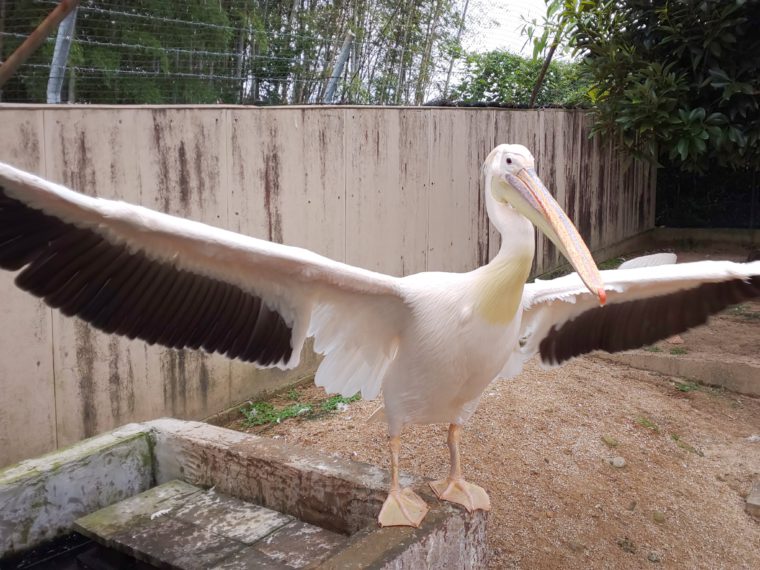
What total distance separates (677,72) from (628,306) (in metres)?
3.86

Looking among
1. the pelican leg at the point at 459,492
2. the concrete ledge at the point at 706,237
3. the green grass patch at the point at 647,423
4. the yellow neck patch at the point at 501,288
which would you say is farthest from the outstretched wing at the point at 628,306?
the concrete ledge at the point at 706,237

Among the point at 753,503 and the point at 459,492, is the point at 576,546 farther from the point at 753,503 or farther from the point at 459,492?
the point at 753,503

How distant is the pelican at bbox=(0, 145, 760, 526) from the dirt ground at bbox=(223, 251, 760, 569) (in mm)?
786

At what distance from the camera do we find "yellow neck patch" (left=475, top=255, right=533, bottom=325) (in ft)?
7.81

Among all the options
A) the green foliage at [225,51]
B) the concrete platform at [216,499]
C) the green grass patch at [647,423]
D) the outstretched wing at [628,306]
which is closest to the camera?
the concrete platform at [216,499]

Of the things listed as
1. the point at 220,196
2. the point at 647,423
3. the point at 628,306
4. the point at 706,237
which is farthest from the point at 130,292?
the point at 706,237

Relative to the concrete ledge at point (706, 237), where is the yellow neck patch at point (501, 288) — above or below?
above

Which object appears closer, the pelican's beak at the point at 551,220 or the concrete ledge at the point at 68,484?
the pelican's beak at the point at 551,220

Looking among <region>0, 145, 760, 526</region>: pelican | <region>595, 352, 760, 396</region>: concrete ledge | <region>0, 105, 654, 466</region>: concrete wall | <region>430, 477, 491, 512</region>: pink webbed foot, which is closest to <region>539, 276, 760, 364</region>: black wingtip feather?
<region>0, 145, 760, 526</region>: pelican

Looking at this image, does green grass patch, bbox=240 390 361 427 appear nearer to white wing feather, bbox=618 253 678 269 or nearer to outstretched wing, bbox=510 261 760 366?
outstretched wing, bbox=510 261 760 366

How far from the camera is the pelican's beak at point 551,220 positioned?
229cm

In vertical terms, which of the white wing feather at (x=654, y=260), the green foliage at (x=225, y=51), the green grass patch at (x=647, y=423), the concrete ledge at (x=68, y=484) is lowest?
the green grass patch at (x=647, y=423)

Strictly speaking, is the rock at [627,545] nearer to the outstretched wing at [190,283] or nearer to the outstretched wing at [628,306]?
the outstretched wing at [628,306]

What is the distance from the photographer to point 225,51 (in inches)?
179
